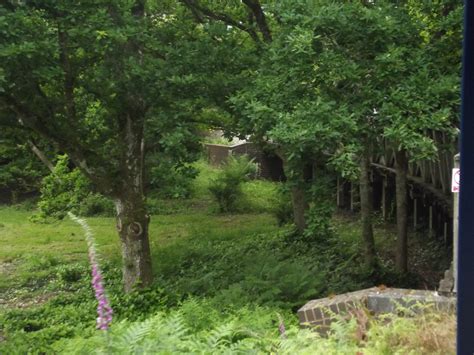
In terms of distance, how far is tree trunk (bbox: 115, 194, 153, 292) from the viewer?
11.3 metres

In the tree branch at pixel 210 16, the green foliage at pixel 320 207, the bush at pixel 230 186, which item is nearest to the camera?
the green foliage at pixel 320 207

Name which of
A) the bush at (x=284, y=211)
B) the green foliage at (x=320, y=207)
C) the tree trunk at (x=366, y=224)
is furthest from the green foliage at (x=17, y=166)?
the bush at (x=284, y=211)

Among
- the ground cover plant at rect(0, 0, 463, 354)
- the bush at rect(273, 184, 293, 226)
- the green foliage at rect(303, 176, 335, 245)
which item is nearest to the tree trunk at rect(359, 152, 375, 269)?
the ground cover plant at rect(0, 0, 463, 354)

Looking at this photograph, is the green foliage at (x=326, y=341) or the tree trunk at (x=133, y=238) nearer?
the green foliage at (x=326, y=341)

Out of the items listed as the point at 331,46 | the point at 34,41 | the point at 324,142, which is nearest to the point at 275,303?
the point at 324,142

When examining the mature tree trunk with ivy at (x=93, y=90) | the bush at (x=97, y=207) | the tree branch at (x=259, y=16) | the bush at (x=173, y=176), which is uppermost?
the tree branch at (x=259, y=16)

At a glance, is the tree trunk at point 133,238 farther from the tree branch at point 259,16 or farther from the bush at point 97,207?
the bush at point 97,207

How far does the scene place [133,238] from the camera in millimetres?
11375

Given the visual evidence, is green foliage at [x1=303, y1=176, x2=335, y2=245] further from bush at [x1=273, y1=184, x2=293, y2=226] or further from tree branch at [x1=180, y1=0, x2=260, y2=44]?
bush at [x1=273, y1=184, x2=293, y2=226]

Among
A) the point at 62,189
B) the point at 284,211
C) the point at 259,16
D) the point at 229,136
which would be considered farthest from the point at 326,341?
the point at 284,211

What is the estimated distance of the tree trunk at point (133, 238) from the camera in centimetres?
1130

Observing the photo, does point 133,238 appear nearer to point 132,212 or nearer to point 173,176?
point 132,212

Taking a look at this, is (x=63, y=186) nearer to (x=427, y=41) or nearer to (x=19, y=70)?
(x=19, y=70)

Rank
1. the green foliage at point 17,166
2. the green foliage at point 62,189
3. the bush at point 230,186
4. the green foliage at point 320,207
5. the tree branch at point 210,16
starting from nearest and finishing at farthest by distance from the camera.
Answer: the green foliage at point 320,207 < the green foliage at point 17,166 < the tree branch at point 210,16 < the green foliage at point 62,189 < the bush at point 230,186
